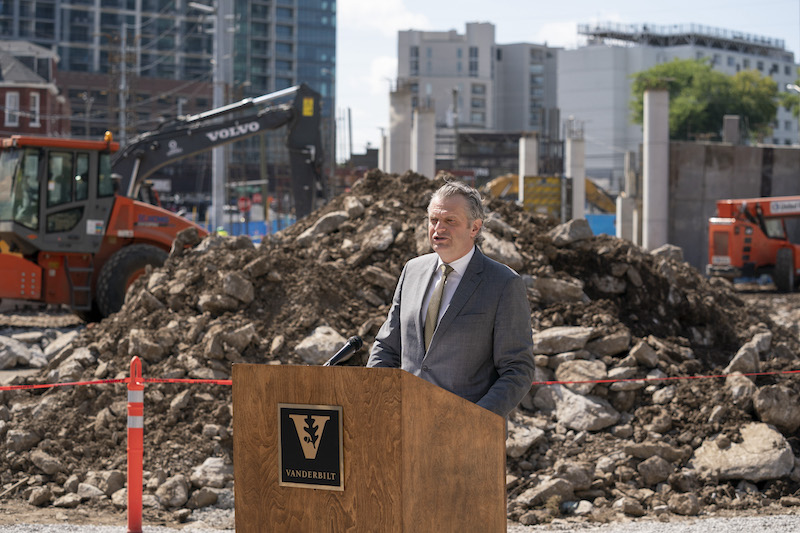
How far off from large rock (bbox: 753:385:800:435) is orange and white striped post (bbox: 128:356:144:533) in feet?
15.9

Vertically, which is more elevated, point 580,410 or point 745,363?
point 745,363

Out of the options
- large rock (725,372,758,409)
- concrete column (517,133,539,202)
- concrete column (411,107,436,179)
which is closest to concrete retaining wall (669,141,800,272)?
concrete column (517,133,539,202)

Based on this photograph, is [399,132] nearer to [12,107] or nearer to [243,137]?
[243,137]

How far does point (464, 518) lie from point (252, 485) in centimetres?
71

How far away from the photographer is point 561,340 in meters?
8.89

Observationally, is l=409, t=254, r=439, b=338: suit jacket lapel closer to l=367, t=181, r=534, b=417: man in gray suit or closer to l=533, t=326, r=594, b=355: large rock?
l=367, t=181, r=534, b=417: man in gray suit

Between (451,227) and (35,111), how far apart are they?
66.0m

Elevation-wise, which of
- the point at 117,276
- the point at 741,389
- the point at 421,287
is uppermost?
the point at 421,287

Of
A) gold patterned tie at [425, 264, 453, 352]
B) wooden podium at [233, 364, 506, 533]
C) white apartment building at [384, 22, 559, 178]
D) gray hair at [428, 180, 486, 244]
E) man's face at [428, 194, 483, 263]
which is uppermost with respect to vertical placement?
white apartment building at [384, 22, 559, 178]

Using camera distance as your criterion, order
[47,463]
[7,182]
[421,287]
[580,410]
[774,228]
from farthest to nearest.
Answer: [774,228]
[7,182]
[580,410]
[47,463]
[421,287]

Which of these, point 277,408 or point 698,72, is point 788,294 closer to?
point 277,408

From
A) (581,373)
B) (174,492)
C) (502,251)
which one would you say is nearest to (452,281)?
(174,492)

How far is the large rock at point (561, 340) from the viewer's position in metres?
8.86

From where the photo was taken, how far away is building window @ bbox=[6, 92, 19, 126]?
63.6m
